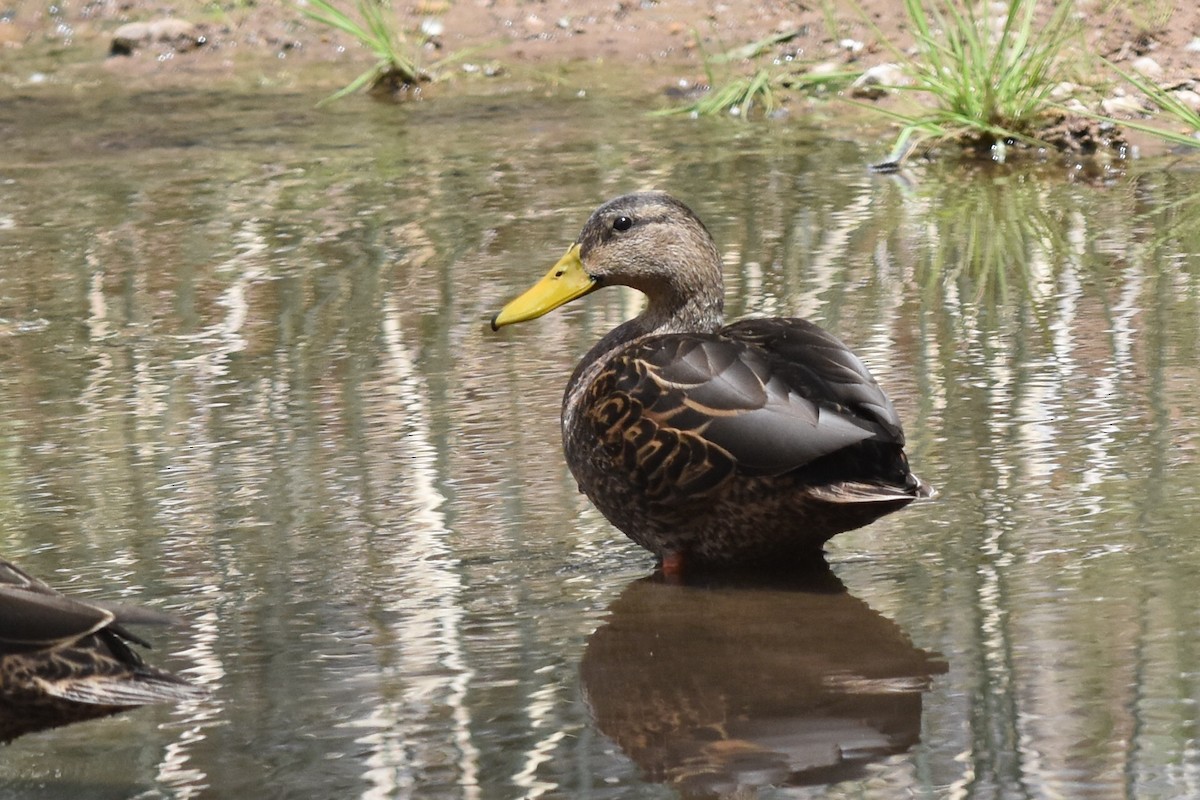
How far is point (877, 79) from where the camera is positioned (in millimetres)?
10680

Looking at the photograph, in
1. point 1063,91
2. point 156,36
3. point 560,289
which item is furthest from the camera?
point 156,36

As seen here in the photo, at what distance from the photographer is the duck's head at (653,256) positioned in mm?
5105

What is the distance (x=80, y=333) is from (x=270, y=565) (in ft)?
8.65

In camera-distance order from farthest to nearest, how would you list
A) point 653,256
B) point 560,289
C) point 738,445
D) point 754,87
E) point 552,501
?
point 754,87
point 560,289
point 653,256
point 552,501
point 738,445

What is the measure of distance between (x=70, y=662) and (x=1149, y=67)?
25.7ft

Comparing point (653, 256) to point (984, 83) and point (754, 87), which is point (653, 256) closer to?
point (984, 83)

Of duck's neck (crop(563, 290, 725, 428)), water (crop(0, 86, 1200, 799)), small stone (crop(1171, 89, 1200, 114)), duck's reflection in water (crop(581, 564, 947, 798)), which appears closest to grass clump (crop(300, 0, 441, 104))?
water (crop(0, 86, 1200, 799))

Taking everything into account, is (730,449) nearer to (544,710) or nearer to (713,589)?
(713,589)

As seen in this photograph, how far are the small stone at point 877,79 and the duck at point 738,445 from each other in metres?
6.04

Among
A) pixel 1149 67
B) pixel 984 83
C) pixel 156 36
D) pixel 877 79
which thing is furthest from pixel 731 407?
pixel 156 36

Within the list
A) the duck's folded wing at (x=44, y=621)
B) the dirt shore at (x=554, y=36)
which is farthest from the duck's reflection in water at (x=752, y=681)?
the dirt shore at (x=554, y=36)

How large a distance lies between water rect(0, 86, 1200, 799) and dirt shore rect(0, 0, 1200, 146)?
2.14 meters

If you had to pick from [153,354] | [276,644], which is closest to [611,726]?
[276,644]

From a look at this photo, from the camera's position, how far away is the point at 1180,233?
7.40 meters
